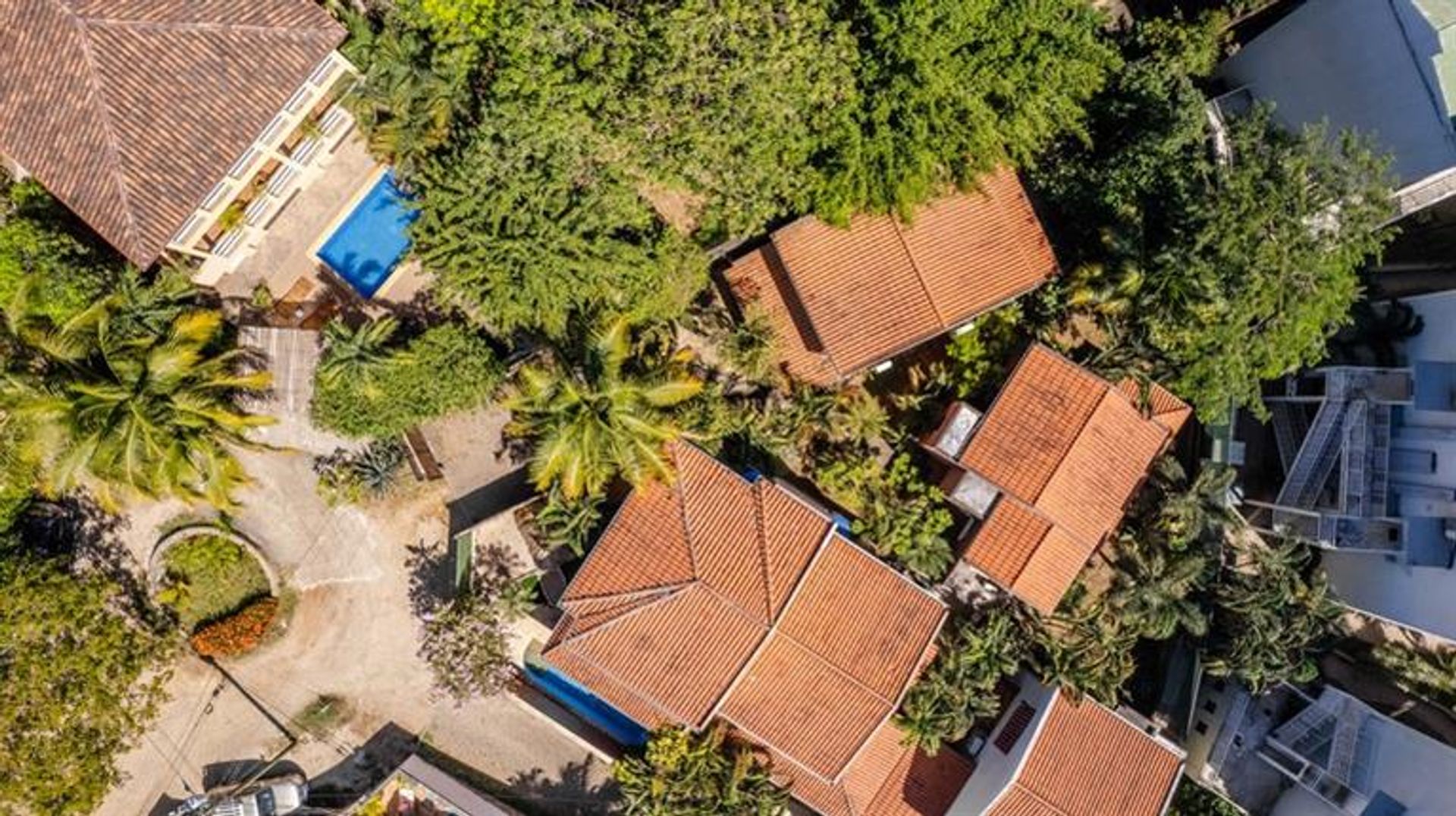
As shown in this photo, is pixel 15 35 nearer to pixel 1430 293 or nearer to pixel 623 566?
pixel 623 566

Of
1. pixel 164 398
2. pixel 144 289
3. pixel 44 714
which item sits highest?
pixel 144 289

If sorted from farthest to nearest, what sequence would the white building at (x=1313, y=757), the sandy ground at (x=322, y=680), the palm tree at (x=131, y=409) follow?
1. the sandy ground at (x=322, y=680)
2. the white building at (x=1313, y=757)
3. the palm tree at (x=131, y=409)

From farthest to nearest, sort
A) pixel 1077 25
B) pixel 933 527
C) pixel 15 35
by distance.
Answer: pixel 933 527 → pixel 1077 25 → pixel 15 35

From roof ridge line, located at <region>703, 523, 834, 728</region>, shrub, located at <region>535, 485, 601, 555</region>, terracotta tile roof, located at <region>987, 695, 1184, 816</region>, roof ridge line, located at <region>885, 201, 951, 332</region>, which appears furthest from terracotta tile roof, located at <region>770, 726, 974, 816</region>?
roof ridge line, located at <region>885, 201, 951, 332</region>

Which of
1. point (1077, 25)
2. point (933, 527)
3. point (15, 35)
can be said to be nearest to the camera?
point (15, 35)

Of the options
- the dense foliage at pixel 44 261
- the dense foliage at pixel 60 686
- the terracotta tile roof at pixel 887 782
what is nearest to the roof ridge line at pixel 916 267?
the terracotta tile roof at pixel 887 782

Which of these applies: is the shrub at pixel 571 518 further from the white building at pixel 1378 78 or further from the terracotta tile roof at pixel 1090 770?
the white building at pixel 1378 78

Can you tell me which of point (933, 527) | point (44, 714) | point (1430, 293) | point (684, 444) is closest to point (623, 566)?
point (684, 444)
